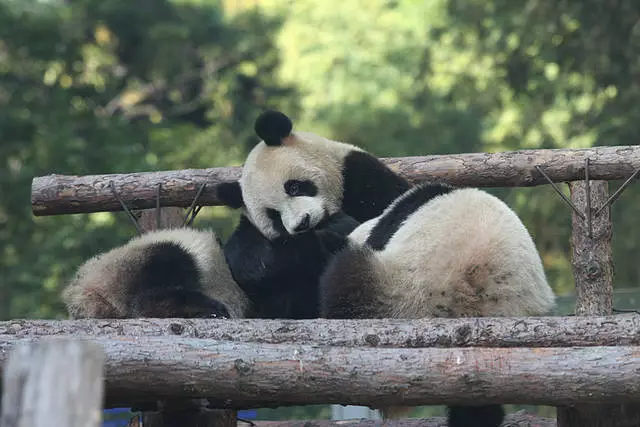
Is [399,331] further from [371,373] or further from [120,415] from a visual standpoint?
[120,415]

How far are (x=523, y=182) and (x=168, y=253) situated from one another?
1.61 m

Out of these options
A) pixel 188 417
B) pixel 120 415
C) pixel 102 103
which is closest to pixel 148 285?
pixel 188 417

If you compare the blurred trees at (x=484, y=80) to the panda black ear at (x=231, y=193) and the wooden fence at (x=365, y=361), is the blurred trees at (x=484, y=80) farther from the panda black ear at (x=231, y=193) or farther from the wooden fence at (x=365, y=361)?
the wooden fence at (x=365, y=361)

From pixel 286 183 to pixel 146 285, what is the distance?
2.37 ft

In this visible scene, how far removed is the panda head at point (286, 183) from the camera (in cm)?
438

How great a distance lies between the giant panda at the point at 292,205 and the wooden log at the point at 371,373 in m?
1.09

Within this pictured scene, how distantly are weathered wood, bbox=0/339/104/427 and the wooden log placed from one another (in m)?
1.24

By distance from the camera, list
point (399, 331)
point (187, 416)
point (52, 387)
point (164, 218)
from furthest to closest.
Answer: point (164, 218) → point (187, 416) → point (399, 331) → point (52, 387)

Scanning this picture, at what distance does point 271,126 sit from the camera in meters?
4.53

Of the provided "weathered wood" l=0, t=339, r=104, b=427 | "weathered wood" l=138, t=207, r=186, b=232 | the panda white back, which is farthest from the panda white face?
"weathered wood" l=0, t=339, r=104, b=427

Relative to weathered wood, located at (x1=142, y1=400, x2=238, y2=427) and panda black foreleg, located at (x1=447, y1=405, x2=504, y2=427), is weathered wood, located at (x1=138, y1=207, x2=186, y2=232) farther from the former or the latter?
panda black foreleg, located at (x1=447, y1=405, x2=504, y2=427)

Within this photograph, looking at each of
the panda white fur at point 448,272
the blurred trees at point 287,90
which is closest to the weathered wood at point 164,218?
the panda white fur at point 448,272

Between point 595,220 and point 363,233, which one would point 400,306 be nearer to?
point 363,233

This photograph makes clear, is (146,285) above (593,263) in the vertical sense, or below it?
below
